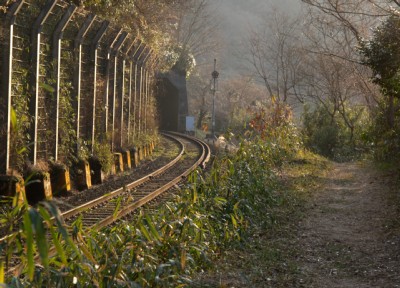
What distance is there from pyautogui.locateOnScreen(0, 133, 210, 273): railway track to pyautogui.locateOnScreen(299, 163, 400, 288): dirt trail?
2.39 meters

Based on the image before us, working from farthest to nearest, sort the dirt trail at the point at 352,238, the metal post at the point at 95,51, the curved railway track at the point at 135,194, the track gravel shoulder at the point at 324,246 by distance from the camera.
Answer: the metal post at the point at 95,51 < the curved railway track at the point at 135,194 < the dirt trail at the point at 352,238 < the track gravel shoulder at the point at 324,246

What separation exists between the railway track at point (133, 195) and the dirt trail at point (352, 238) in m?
2.39

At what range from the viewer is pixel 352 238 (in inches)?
405

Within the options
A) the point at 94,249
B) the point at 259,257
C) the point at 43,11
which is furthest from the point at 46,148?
the point at 94,249

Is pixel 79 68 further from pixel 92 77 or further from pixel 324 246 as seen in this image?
pixel 324 246

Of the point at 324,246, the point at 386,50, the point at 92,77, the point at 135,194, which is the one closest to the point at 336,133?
the point at 92,77

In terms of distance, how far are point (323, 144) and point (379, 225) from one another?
20.2 metres

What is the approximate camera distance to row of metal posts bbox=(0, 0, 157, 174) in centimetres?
1267

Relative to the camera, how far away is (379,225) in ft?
36.9

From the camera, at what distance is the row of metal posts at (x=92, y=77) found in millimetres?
12672

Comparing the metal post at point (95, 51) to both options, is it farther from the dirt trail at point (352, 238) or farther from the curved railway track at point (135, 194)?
the dirt trail at point (352, 238)

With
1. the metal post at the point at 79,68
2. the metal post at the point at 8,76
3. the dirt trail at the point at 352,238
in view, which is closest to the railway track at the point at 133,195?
the metal post at the point at 8,76

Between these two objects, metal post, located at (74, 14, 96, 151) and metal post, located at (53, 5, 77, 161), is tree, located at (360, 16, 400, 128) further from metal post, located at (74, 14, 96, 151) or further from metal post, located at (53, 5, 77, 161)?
metal post, located at (53, 5, 77, 161)

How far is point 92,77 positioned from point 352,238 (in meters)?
9.96
